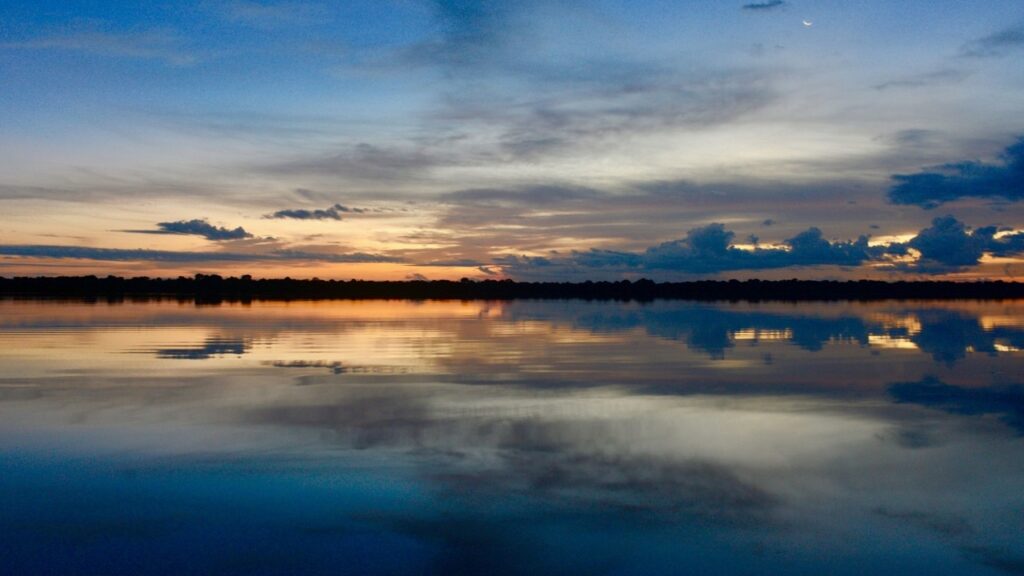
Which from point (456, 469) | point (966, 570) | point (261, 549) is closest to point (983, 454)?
point (966, 570)

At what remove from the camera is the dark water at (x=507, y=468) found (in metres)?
7.64

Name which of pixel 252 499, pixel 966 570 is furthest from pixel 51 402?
pixel 966 570

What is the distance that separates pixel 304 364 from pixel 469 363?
4.26 meters

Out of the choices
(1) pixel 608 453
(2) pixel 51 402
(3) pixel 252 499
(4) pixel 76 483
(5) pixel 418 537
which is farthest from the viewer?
(2) pixel 51 402

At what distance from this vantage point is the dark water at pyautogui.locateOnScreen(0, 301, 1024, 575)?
7.64 meters

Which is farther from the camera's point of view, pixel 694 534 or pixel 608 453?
pixel 608 453

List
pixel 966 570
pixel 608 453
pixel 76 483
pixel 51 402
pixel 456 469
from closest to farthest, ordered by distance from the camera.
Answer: pixel 966 570 → pixel 76 483 → pixel 456 469 → pixel 608 453 → pixel 51 402

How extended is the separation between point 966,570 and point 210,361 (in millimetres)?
18759

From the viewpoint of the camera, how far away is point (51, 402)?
1484cm

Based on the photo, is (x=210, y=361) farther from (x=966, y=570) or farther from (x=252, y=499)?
(x=966, y=570)

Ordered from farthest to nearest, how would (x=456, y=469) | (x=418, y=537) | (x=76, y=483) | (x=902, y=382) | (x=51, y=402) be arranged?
(x=902, y=382) → (x=51, y=402) → (x=456, y=469) → (x=76, y=483) → (x=418, y=537)

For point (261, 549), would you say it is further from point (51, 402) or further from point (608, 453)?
point (51, 402)

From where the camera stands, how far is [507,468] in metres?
10.4

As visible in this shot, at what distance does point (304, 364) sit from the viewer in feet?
69.9
